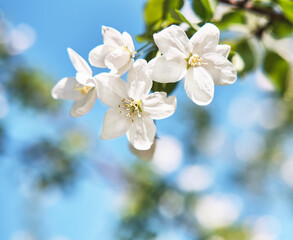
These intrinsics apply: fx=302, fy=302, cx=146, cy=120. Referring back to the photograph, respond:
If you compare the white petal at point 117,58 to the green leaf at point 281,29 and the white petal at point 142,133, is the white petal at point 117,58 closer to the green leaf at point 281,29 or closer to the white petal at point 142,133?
the white petal at point 142,133

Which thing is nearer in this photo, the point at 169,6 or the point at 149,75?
the point at 149,75

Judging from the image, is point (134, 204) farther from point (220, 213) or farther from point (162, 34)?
point (162, 34)

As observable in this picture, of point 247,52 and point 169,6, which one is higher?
point 247,52

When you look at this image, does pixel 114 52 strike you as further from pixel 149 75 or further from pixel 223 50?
pixel 223 50

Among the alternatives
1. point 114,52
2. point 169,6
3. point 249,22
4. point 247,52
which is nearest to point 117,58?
point 114,52

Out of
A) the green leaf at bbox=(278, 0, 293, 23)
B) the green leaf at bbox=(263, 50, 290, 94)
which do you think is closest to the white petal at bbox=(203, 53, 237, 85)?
the green leaf at bbox=(278, 0, 293, 23)
